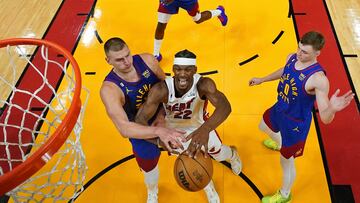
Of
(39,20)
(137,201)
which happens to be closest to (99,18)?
(39,20)

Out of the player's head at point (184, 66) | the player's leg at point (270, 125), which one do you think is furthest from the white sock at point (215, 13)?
the player's head at point (184, 66)

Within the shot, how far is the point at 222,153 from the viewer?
3.65 metres

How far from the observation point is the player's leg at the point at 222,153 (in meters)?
3.44

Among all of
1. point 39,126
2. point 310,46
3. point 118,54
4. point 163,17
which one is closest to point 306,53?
point 310,46

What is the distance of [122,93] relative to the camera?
3.19 metres

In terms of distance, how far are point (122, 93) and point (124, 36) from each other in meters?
2.74

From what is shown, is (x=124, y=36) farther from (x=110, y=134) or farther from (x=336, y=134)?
(x=336, y=134)

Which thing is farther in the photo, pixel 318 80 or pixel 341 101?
pixel 318 80

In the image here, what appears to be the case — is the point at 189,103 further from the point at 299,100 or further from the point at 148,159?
the point at 299,100

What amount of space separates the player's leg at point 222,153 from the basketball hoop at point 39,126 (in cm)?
121

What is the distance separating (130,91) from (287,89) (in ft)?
4.51

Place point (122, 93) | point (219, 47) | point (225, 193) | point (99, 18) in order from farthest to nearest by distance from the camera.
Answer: point (99, 18) < point (219, 47) < point (225, 193) < point (122, 93)

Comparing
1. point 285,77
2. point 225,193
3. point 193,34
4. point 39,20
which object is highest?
point 39,20

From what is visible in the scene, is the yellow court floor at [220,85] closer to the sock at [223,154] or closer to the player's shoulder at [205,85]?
the sock at [223,154]
